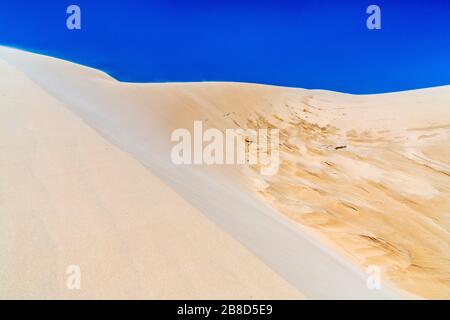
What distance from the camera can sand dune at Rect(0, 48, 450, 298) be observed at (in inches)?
71.1

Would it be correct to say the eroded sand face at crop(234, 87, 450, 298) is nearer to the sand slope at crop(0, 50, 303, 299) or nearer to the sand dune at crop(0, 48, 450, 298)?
the sand dune at crop(0, 48, 450, 298)

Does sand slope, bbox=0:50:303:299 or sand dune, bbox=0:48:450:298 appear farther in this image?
sand dune, bbox=0:48:450:298

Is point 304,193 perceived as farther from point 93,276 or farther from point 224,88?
point 224,88

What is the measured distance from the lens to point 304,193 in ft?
15.2
